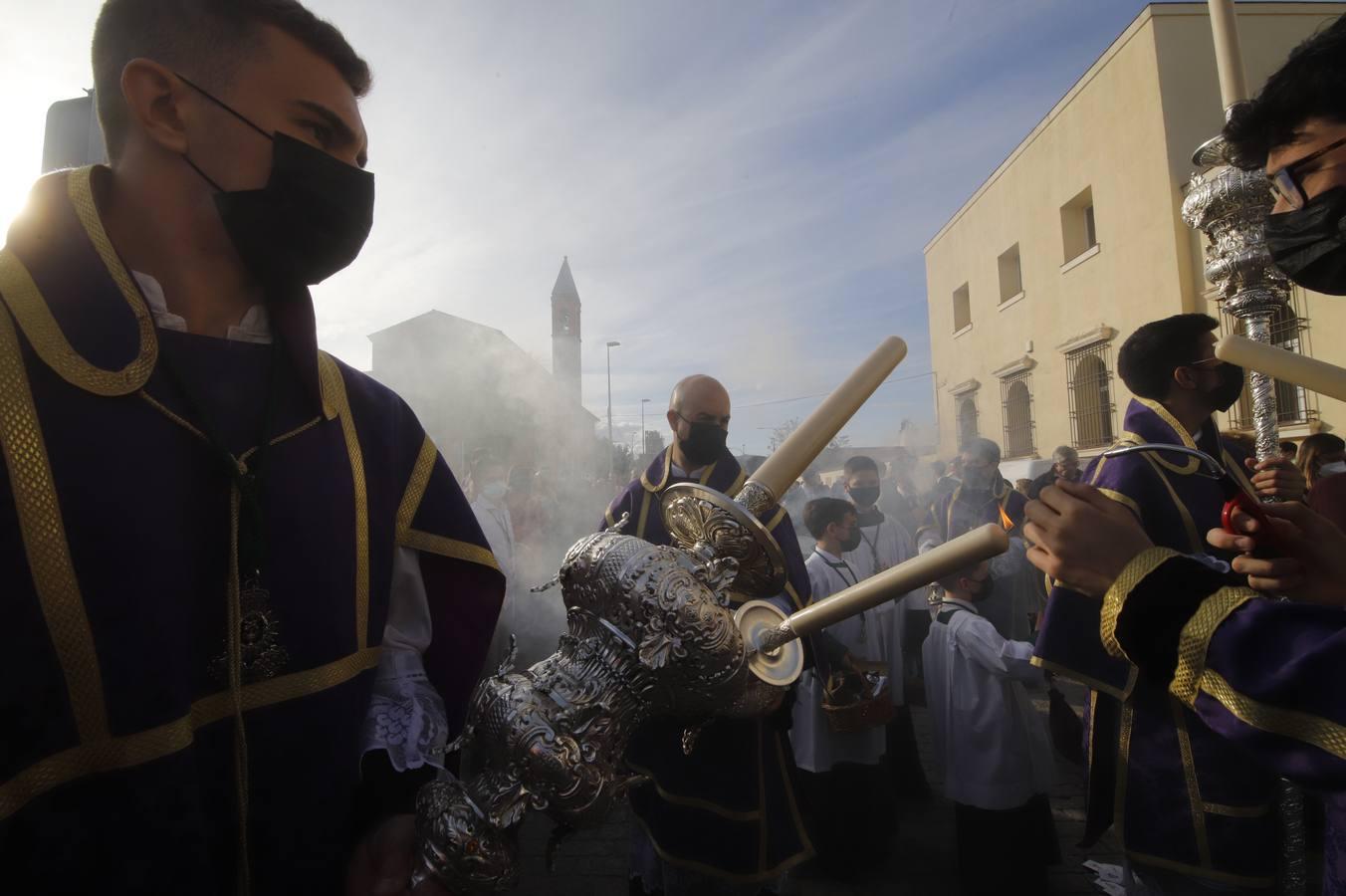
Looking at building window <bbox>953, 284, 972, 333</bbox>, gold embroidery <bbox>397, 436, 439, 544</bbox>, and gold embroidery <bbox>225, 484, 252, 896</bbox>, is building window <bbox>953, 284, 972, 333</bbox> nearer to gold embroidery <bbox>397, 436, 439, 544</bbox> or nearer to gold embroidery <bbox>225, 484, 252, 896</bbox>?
gold embroidery <bbox>397, 436, 439, 544</bbox>

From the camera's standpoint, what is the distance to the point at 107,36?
1288 mm

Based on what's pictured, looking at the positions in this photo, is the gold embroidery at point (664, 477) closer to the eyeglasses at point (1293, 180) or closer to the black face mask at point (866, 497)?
the eyeglasses at point (1293, 180)

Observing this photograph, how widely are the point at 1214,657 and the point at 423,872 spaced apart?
1411 mm

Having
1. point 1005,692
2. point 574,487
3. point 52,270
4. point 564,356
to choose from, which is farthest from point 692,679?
point 564,356

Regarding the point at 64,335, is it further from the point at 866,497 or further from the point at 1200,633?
the point at 866,497

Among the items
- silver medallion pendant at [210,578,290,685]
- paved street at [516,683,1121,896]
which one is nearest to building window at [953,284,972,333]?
paved street at [516,683,1121,896]

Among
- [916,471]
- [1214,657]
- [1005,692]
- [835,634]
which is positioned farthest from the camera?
[916,471]

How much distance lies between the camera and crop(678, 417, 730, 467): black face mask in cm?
345

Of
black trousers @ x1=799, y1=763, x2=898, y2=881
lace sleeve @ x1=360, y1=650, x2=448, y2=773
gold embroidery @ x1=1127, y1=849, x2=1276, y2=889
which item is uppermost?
lace sleeve @ x1=360, y1=650, x2=448, y2=773

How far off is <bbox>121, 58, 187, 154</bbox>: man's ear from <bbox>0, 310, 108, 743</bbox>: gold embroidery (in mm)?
484

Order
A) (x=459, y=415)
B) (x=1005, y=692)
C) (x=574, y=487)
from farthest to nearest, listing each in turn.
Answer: (x=459, y=415), (x=574, y=487), (x=1005, y=692)

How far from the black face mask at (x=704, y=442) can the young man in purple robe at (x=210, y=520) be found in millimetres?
2051

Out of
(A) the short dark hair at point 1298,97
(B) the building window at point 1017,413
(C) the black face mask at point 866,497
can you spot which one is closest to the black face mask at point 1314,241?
(A) the short dark hair at point 1298,97

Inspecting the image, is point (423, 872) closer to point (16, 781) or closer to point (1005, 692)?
point (16, 781)
